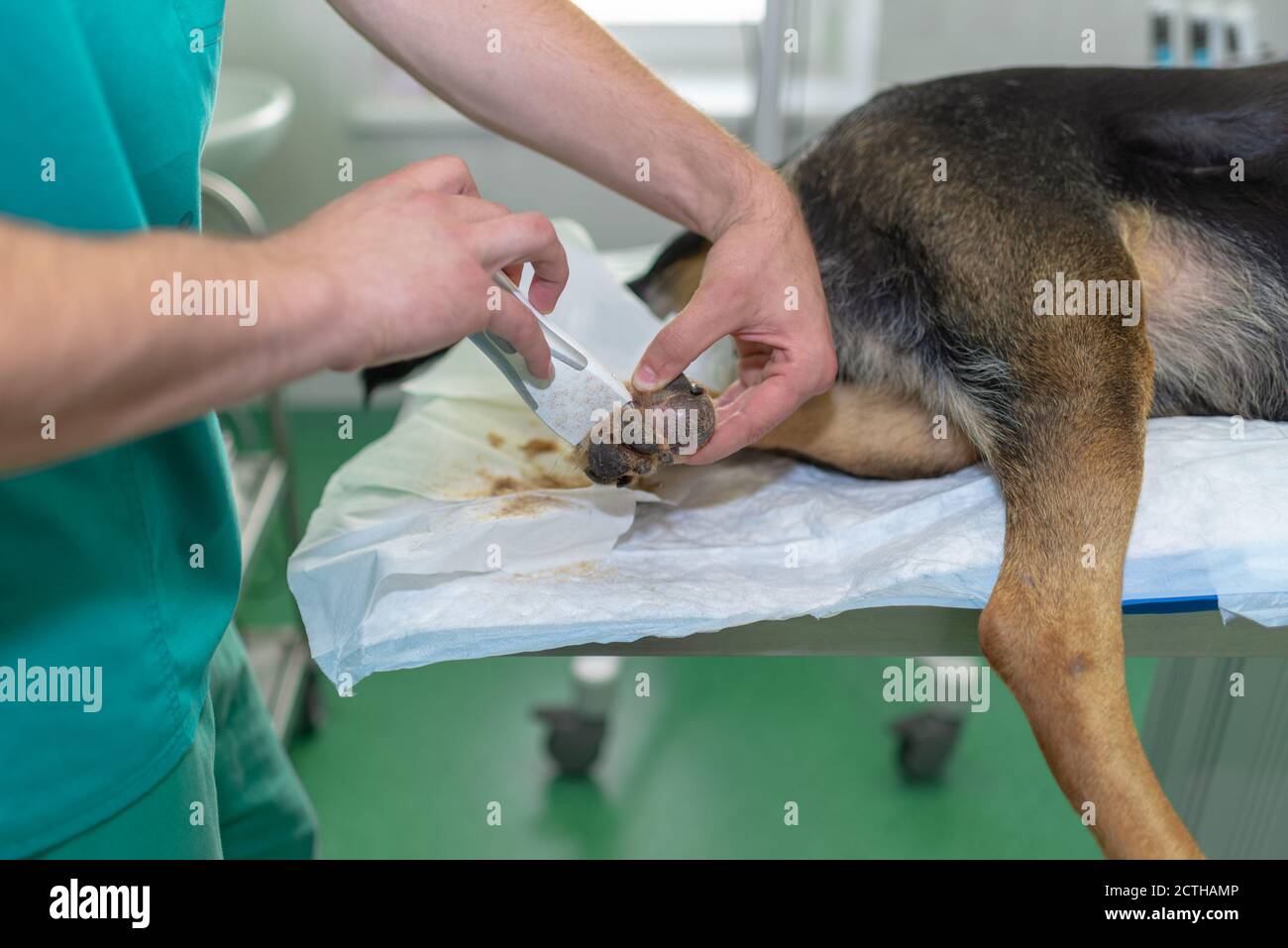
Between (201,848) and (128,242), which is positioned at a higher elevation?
(128,242)

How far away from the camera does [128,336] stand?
0.48m

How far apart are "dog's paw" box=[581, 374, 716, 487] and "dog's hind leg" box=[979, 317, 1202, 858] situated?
273mm

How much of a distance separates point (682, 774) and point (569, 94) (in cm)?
126

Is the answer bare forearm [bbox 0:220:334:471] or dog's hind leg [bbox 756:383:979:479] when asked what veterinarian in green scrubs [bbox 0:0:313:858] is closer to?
bare forearm [bbox 0:220:334:471]

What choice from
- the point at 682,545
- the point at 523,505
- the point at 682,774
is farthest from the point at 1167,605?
the point at 682,774

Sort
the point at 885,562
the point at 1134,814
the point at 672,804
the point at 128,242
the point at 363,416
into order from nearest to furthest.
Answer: the point at 128,242
the point at 1134,814
the point at 885,562
the point at 672,804
the point at 363,416

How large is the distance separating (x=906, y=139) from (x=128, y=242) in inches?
29.9

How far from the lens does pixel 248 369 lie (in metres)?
0.54

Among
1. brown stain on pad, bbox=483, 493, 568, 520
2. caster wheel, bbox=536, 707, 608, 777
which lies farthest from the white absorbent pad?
caster wheel, bbox=536, 707, 608, 777

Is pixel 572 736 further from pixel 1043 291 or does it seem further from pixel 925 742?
pixel 1043 291

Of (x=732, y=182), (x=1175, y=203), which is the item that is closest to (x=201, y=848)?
(x=732, y=182)

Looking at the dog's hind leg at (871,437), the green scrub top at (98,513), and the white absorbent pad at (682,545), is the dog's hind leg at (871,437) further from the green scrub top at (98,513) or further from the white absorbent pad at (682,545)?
the green scrub top at (98,513)

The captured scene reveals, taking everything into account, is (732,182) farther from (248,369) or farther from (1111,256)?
(248,369)

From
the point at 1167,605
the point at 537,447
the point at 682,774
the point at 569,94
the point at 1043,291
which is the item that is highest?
the point at 569,94
